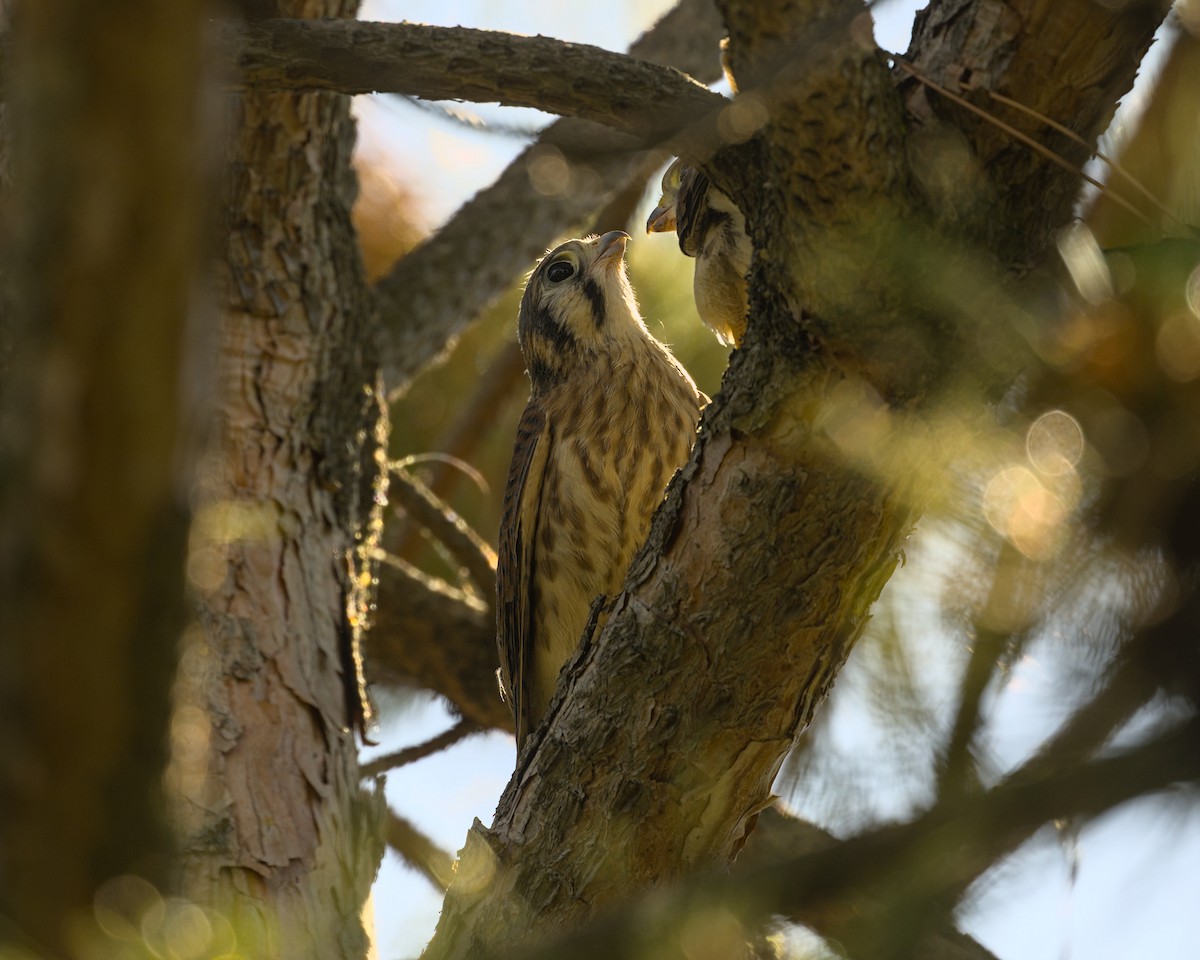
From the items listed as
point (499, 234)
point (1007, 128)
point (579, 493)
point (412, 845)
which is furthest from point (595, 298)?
point (1007, 128)

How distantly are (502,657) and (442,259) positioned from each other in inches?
75.6

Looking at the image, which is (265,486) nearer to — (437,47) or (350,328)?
(350,328)

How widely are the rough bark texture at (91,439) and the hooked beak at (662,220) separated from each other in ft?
9.50

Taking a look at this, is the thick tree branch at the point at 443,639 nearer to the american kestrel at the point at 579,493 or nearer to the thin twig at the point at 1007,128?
the american kestrel at the point at 579,493

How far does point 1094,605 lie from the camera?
1302 millimetres

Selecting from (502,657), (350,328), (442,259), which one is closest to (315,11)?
(350,328)

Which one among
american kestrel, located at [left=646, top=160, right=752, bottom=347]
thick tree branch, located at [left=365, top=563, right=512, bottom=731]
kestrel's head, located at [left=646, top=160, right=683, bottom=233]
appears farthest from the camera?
thick tree branch, located at [left=365, top=563, right=512, bottom=731]

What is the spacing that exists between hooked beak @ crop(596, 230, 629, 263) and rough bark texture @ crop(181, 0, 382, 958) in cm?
96

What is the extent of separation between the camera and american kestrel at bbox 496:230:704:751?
424 cm

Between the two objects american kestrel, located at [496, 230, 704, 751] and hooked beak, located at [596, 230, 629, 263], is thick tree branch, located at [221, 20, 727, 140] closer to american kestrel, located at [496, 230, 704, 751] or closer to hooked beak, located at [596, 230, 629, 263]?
american kestrel, located at [496, 230, 704, 751]

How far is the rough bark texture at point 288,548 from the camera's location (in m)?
3.40

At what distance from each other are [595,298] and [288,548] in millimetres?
1553

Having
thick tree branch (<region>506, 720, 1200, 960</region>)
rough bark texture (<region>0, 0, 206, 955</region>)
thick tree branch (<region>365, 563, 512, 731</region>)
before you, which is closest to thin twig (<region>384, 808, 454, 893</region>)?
thick tree branch (<region>365, 563, 512, 731</region>)

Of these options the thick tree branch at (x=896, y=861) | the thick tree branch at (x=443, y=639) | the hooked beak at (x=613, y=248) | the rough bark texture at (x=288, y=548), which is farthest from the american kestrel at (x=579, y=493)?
the thick tree branch at (x=896, y=861)
